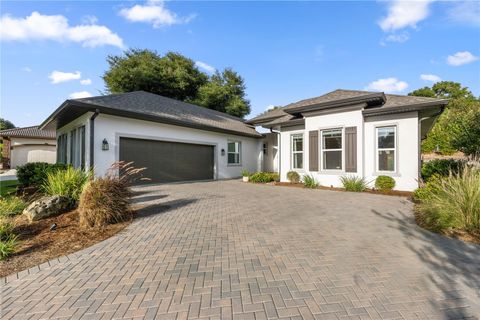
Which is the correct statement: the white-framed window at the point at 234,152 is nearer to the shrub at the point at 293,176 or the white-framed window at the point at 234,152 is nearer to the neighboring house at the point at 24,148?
the shrub at the point at 293,176

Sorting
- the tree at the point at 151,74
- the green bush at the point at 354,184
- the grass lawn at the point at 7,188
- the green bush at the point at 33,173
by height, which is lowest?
the grass lawn at the point at 7,188

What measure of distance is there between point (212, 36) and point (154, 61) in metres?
18.1

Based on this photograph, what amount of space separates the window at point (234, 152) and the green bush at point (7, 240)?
489 inches

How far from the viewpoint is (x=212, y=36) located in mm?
12461

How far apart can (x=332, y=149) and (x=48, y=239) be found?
10.8 meters

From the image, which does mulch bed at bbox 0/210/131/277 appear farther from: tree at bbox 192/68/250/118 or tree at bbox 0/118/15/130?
tree at bbox 0/118/15/130

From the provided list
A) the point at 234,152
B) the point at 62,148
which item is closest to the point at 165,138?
the point at 234,152

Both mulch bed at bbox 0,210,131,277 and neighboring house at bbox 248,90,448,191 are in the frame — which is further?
neighboring house at bbox 248,90,448,191

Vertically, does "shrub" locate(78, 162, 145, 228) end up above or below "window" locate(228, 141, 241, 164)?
below

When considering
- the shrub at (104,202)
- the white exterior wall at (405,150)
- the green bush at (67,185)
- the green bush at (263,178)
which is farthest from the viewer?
the green bush at (263,178)

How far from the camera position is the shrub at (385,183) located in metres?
9.55

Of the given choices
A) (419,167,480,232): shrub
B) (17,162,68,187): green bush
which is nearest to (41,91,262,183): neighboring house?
(17,162,68,187): green bush

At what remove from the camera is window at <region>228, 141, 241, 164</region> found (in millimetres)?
16266

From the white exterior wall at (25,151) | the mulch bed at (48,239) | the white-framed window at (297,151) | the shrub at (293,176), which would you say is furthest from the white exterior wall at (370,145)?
the white exterior wall at (25,151)
